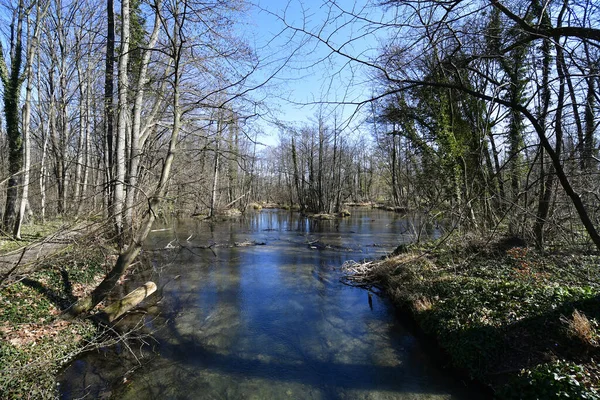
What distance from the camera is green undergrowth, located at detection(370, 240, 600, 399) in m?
3.94

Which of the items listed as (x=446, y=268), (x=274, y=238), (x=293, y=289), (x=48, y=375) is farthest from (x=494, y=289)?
(x=274, y=238)

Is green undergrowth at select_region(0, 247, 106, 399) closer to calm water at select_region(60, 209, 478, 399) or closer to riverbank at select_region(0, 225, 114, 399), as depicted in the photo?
riverbank at select_region(0, 225, 114, 399)

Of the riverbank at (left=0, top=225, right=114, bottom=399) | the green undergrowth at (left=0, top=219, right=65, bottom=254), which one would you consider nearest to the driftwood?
the riverbank at (left=0, top=225, right=114, bottom=399)

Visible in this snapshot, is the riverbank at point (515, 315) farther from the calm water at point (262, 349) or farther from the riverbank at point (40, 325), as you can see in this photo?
the riverbank at point (40, 325)

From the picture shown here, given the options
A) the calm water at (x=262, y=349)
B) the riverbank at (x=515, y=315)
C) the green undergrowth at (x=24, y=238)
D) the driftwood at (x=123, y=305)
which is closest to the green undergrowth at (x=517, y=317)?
the riverbank at (x=515, y=315)

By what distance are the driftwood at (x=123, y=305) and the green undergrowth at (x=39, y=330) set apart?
416 mm

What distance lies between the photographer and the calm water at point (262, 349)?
474cm

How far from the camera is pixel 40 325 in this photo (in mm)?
5496

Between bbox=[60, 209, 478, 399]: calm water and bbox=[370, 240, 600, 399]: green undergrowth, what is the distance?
0.61 metres

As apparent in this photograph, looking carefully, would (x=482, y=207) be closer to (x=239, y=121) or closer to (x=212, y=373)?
(x=239, y=121)

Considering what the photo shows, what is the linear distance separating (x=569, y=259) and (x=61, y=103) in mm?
21518

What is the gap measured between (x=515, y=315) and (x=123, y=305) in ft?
25.5

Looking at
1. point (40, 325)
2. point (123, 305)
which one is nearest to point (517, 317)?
point (123, 305)

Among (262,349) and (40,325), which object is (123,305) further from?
(262,349)
